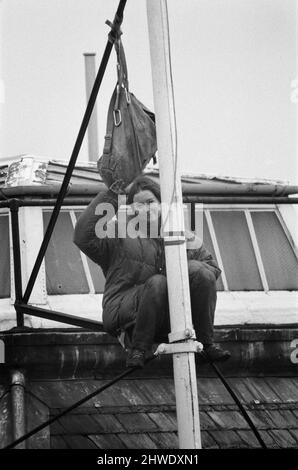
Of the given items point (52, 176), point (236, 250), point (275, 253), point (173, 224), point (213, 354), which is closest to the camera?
point (173, 224)

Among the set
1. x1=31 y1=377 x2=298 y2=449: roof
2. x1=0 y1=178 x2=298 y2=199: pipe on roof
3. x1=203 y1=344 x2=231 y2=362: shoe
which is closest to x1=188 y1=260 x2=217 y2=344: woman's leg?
x1=203 y1=344 x2=231 y2=362: shoe

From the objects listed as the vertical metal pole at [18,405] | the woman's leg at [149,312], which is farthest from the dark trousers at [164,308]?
the vertical metal pole at [18,405]

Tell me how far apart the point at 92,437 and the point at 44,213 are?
388 cm

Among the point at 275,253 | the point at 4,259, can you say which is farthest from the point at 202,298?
the point at 275,253

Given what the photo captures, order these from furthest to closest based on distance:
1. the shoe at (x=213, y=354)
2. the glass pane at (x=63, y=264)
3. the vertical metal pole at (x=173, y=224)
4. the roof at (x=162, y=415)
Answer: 1. the glass pane at (x=63, y=264)
2. the roof at (x=162, y=415)
3. the shoe at (x=213, y=354)
4. the vertical metal pole at (x=173, y=224)

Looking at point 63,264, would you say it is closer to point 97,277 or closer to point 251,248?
point 97,277

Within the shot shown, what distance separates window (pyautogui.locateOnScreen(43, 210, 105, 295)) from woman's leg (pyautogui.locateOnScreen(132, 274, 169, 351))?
4303mm

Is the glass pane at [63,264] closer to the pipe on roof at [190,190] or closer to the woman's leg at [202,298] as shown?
the pipe on roof at [190,190]

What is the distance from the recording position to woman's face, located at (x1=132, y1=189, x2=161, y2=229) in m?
12.3

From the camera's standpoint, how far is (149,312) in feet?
38.7

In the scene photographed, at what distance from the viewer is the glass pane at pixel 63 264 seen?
16.2 meters

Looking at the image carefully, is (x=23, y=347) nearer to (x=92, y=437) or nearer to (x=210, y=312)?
(x=92, y=437)

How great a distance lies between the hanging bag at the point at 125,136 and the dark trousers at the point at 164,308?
1.06m

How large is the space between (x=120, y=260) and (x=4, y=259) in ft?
13.8
